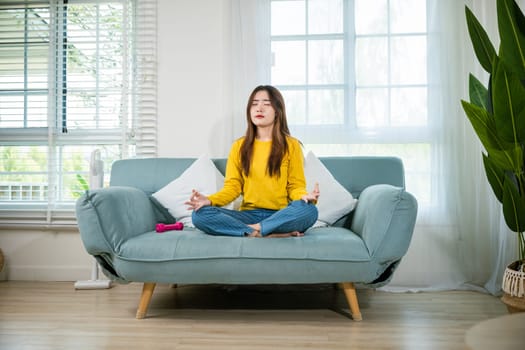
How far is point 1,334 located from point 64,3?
88.8 inches

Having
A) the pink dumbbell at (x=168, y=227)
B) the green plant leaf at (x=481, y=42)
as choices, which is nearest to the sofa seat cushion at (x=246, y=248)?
the pink dumbbell at (x=168, y=227)

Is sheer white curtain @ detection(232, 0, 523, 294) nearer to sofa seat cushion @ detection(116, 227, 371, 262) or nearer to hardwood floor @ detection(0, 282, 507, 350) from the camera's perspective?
hardwood floor @ detection(0, 282, 507, 350)

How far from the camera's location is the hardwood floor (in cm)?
183

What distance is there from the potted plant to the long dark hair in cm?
89

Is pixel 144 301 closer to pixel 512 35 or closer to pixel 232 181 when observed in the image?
pixel 232 181

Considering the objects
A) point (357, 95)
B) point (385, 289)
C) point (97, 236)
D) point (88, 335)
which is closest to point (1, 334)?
point (88, 335)

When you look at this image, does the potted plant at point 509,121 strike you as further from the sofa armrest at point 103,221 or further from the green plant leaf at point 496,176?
the sofa armrest at point 103,221

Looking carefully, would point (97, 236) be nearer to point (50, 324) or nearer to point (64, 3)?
point (50, 324)

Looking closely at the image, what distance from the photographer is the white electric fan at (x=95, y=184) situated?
2.85m

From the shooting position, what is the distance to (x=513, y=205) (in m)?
2.18

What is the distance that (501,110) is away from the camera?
2.03 m

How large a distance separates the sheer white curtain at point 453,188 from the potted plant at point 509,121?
57 centimetres

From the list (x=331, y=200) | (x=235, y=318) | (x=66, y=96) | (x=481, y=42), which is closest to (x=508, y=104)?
(x=481, y=42)

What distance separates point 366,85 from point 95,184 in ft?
5.77
